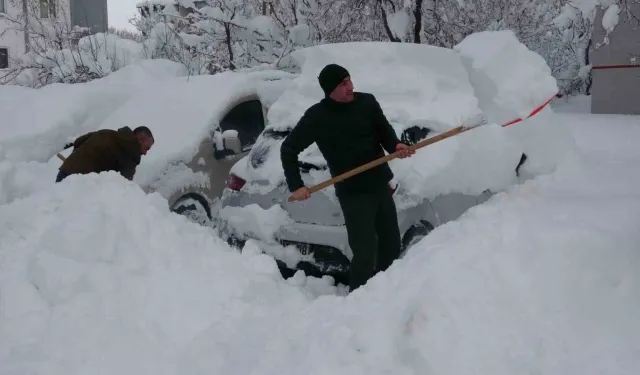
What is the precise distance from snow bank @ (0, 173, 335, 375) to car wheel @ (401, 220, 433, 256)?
0.80 metres

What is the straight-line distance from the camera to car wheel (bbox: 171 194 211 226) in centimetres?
612

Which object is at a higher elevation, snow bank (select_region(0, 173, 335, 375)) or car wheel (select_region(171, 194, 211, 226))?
snow bank (select_region(0, 173, 335, 375))

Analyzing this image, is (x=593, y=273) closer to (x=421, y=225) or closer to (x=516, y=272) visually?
(x=516, y=272)

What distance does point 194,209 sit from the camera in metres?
6.26

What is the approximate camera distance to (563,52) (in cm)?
2317

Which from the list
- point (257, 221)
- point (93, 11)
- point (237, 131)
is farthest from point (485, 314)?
point (93, 11)

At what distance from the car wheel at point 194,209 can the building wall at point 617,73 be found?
1312 cm

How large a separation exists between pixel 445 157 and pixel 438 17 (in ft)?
25.5

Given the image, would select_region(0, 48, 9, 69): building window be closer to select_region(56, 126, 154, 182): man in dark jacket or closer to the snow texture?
select_region(56, 126, 154, 182): man in dark jacket

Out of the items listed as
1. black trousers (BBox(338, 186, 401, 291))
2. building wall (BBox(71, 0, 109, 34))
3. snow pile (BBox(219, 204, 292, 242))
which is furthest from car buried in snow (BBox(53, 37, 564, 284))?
building wall (BBox(71, 0, 109, 34))

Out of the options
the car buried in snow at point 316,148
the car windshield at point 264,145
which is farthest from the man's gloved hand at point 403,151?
the car windshield at point 264,145

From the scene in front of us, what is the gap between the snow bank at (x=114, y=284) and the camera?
3316mm

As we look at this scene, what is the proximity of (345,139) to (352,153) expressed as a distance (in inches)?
4.2

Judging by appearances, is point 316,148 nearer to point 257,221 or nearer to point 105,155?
point 257,221
